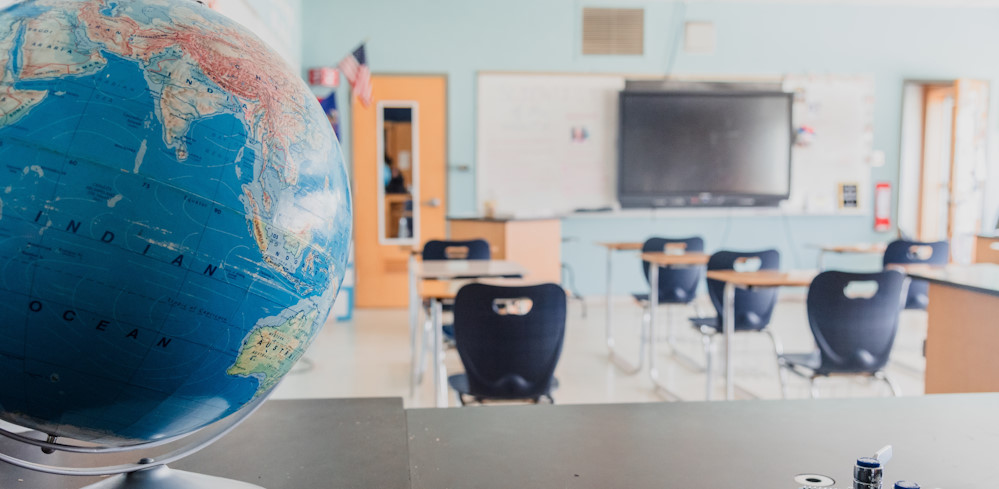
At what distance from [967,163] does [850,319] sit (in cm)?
559

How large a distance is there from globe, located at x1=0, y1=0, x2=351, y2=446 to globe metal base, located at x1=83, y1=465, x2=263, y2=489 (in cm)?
5

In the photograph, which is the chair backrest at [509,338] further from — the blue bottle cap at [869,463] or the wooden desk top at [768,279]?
the blue bottle cap at [869,463]

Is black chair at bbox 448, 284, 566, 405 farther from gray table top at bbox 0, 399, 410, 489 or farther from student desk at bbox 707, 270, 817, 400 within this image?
gray table top at bbox 0, 399, 410, 489

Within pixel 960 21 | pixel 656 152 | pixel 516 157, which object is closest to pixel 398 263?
pixel 516 157

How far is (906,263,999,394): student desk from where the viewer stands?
7.39ft

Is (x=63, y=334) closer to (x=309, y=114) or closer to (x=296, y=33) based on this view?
(x=309, y=114)

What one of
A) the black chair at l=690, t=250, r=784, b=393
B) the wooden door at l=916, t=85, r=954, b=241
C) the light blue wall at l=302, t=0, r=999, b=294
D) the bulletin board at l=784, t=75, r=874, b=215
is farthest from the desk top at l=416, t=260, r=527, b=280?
the wooden door at l=916, t=85, r=954, b=241

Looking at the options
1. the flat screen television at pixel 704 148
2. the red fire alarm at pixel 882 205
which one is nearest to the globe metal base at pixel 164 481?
the flat screen television at pixel 704 148

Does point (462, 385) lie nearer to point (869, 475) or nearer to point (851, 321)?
point (851, 321)

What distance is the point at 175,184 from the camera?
60 centimetres

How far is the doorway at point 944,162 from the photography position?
24.1ft

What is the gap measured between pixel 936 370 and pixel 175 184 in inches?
103

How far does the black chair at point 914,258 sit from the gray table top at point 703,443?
149 inches

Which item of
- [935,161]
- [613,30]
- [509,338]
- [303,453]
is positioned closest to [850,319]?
[509,338]
